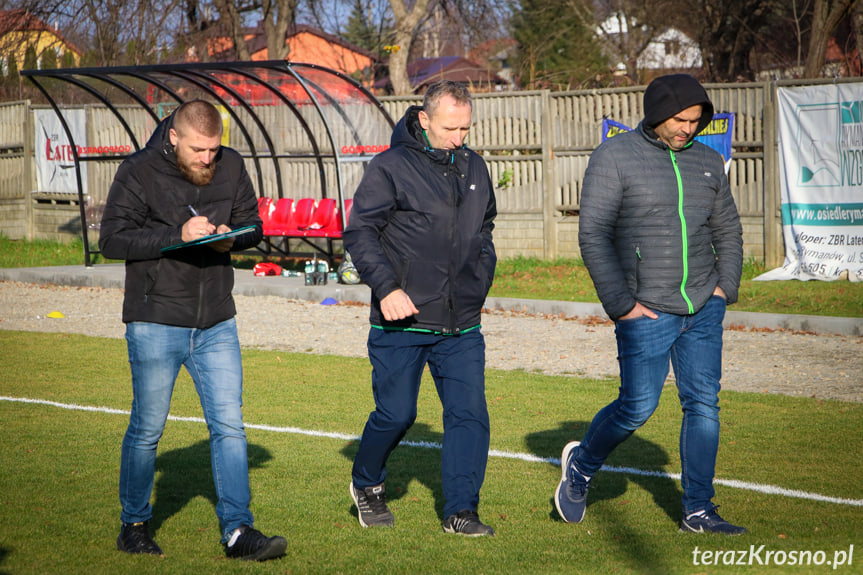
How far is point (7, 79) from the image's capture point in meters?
35.8

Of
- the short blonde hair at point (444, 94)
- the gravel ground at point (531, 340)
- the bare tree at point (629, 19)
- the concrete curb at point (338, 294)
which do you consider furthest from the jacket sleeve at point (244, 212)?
the bare tree at point (629, 19)

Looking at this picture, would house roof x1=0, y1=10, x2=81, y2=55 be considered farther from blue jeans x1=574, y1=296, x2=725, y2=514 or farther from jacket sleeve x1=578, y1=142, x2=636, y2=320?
blue jeans x1=574, y1=296, x2=725, y2=514

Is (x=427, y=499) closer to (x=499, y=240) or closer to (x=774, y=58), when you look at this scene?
(x=499, y=240)

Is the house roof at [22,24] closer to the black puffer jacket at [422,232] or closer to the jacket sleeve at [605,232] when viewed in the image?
the black puffer jacket at [422,232]

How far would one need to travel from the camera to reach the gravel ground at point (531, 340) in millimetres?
8828

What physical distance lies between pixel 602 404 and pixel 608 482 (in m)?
2.11

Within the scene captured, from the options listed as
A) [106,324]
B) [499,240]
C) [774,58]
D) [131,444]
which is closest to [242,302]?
[106,324]

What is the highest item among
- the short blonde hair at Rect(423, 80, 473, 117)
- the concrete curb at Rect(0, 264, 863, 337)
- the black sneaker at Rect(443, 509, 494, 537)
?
the short blonde hair at Rect(423, 80, 473, 117)

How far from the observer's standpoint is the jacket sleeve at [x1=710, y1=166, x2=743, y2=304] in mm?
4812

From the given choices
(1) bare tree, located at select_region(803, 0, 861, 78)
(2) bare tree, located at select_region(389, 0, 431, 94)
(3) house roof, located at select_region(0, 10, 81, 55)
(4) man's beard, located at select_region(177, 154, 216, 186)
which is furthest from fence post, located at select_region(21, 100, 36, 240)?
(4) man's beard, located at select_region(177, 154, 216, 186)

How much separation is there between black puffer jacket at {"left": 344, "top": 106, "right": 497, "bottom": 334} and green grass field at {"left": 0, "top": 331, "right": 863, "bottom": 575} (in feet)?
3.66

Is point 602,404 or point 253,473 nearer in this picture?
point 253,473

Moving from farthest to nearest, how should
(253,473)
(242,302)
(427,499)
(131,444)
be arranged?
(242,302)
(253,473)
(427,499)
(131,444)

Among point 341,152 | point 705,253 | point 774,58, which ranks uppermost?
point 774,58
